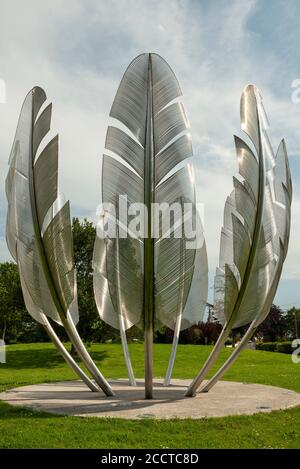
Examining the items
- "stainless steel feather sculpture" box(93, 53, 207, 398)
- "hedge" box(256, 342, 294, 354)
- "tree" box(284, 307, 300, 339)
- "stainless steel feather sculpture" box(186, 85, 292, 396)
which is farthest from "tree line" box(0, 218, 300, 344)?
"tree" box(284, 307, 300, 339)

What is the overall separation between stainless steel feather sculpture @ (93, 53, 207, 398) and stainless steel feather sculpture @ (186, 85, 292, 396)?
110cm

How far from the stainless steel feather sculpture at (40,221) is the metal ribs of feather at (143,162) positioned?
99 centimetres

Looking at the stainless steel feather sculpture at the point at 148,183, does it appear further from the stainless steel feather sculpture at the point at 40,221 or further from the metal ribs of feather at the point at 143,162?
the stainless steel feather sculpture at the point at 40,221

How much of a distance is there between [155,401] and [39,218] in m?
4.43

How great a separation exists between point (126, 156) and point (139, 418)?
4853 mm

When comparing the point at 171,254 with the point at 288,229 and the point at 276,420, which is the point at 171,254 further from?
the point at 276,420

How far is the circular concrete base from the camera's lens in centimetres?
884

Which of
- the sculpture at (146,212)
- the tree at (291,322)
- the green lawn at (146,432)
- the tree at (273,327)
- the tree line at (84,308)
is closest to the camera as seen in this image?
the green lawn at (146,432)

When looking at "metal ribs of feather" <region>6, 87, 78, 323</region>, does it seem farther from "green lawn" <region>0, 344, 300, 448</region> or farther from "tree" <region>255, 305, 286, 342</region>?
"tree" <region>255, 305, 286, 342</region>

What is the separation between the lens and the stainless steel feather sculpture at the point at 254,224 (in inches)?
388

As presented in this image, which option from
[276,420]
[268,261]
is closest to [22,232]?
[268,261]

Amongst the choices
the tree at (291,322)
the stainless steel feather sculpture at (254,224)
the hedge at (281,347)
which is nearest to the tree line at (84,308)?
the hedge at (281,347)
